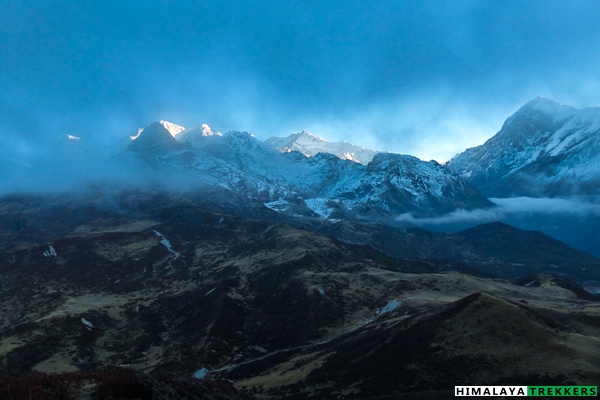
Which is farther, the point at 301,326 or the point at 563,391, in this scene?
the point at 301,326

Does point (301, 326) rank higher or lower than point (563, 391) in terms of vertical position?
higher

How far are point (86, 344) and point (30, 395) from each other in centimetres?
11205

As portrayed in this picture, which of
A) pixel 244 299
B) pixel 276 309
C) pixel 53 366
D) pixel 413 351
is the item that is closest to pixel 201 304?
pixel 244 299

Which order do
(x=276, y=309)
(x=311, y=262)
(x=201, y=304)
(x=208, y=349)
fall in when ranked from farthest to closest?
(x=311, y=262) → (x=201, y=304) → (x=276, y=309) → (x=208, y=349)

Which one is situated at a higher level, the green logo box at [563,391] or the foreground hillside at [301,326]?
the foreground hillside at [301,326]

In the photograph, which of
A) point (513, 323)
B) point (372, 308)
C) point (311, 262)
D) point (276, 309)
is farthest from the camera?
point (311, 262)

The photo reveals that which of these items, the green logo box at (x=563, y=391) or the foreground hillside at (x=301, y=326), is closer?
the green logo box at (x=563, y=391)

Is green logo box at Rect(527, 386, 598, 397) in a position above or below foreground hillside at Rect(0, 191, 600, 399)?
below

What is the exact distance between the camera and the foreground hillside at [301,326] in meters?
60.0

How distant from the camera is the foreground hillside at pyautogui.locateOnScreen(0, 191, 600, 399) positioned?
60031 millimetres

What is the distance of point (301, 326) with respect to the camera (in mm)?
120250

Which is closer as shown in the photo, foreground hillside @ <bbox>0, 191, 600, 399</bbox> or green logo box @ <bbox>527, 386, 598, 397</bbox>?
green logo box @ <bbox>527, 386, 598, 397</bbox>

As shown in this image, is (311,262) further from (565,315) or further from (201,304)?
(565,315)

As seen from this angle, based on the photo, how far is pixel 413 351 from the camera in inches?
2608
